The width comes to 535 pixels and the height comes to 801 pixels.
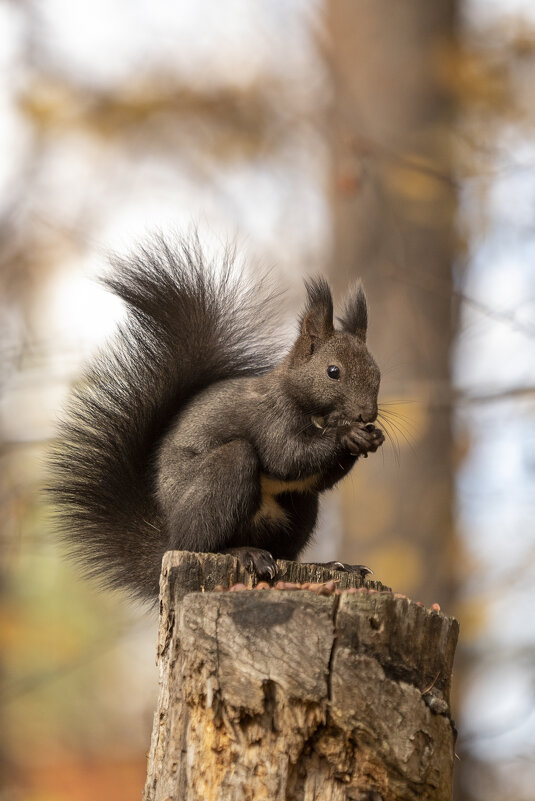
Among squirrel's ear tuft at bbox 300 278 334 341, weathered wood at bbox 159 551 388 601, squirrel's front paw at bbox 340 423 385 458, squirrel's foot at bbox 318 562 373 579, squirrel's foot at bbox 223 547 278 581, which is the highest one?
squirrel's ear tuft at bbox 300 278 334 341

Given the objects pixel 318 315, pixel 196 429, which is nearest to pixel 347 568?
pixel 196 429

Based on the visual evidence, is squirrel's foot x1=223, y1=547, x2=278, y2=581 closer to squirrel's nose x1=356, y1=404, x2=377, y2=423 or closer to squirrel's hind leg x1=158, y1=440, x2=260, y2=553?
squirrel's hind leg x1=158, y1=440, x2=260, y2=553

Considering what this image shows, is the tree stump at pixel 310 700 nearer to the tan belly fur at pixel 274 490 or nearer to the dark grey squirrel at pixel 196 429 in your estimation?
the dark grey squirrel at pixel 196 429

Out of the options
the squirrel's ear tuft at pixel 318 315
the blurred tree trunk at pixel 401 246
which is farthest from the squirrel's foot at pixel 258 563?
the blurred tree trunk at pixel 401 246

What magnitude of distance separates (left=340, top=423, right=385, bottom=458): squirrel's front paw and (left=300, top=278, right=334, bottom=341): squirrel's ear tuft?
0.32 meters

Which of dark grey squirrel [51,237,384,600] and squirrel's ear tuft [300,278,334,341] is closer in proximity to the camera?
dark grey squirrel [51,237,384,600]

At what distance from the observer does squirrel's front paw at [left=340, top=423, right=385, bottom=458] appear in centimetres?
244

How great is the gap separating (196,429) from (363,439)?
0.45 m

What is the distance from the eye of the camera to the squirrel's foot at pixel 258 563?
2170 millimetres

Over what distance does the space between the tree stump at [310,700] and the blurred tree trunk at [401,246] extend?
2.21 m

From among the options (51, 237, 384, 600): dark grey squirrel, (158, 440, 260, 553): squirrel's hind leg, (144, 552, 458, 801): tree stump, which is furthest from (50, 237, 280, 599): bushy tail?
(144, 552, 458, 801): tree stump

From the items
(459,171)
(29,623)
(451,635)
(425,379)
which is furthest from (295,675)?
(29,623)

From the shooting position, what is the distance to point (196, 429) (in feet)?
8.29

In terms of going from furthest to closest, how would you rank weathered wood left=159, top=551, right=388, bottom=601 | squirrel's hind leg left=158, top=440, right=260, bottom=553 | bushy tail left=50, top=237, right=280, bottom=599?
1. bushy tail left=50, top=237, right=280, bottom=599
2. squirrel's hind leg left=158, top=440, right=260, bottom=553
3. weathered wood left=159, top=551, right=388, bottom=601
